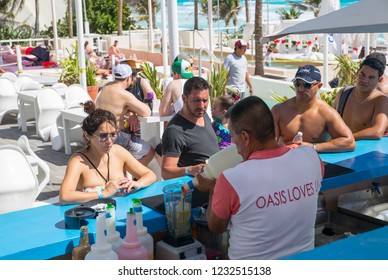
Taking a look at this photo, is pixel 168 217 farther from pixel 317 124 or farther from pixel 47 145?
pixel 47 145

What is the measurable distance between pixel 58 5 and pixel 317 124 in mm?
55963

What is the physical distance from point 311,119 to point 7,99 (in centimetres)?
833

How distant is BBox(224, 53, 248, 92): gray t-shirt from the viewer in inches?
403

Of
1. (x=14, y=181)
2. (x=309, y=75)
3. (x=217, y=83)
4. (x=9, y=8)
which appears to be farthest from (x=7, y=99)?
(x=9, y=8)

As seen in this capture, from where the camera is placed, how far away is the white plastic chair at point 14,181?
4617 mm

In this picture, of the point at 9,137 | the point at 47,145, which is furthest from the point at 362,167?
the point at 9,137

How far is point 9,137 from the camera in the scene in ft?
34.6

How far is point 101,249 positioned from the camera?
2.56m

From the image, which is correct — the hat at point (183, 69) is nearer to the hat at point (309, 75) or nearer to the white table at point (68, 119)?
the white table at point (68, 119)

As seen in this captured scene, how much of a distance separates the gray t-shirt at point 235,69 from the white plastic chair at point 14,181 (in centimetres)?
601

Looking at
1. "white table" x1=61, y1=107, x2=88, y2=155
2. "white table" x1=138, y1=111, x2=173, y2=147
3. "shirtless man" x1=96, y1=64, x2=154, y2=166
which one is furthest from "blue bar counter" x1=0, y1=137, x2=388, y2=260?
"white table" x1=61, y1=107, x2=88, y2=155

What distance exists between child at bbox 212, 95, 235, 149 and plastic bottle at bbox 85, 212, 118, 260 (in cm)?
301

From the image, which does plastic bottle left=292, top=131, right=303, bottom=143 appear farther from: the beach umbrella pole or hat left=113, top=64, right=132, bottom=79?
the beach umbrella pole

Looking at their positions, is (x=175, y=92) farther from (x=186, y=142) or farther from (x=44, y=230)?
(x=44, y=230)
